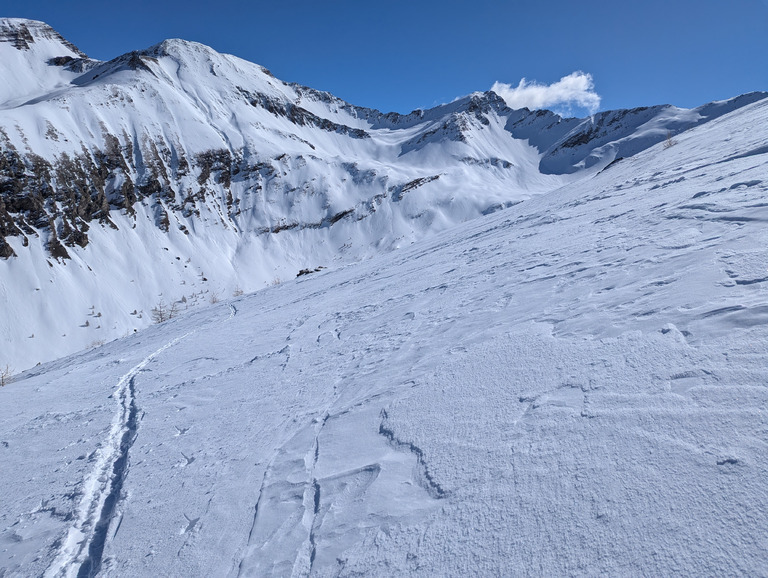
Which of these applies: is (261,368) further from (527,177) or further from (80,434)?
(527,177)

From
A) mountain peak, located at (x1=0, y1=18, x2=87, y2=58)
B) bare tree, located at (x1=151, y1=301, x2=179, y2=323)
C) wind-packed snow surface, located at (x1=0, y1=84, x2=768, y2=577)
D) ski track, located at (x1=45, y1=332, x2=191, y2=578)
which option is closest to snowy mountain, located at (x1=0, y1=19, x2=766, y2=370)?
mountain peak, located at (x1=0, y1=18, x2=87, y2=58)

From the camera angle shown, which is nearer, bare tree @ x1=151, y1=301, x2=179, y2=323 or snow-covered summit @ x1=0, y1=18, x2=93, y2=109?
bare tree @ x1=151, y1=301, x2=179, y2=323

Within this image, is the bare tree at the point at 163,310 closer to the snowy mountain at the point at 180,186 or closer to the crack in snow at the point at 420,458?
the snowy mountain at the point at 180,186

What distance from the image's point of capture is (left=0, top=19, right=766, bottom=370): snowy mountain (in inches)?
1448

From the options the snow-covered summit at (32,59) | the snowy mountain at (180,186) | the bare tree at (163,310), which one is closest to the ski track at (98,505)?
the snowy mountain at (180,186)

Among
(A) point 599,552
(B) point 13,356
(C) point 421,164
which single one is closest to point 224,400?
(A) point 599,552

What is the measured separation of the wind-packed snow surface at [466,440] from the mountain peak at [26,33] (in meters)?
136

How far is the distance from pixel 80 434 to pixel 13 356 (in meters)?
36.3

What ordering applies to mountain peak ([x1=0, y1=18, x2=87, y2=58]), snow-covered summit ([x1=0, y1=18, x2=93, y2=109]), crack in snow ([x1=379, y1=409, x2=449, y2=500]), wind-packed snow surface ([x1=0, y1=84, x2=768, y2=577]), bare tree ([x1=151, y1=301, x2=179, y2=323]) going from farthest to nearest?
mountain peak ([x1=0, y1=18, x2=87, y2=58]), snow-covered summit ([x1=0, y1=18, x2=93, y2=109]), bare tree ([x1=151, y1=301, x2=179, y2=323]), crack in snow ([x1=379, y1=409, x2=449, y2=500]), wind-packed snow surface ([x1=0, y1=84, x2=768, y2=577])

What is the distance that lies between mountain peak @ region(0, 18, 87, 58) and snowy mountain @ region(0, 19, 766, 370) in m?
0.46

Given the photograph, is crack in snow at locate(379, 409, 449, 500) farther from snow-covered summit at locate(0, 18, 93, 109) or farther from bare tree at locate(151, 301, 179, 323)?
snow-covered summit at locate(0, 18, 93, 109)

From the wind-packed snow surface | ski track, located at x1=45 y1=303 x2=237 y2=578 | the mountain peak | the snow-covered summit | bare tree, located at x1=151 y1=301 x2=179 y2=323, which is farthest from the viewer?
the mountain peak

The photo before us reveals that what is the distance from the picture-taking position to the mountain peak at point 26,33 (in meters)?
91.2

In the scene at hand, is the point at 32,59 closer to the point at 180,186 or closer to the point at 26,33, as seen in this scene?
the point at 26,33
